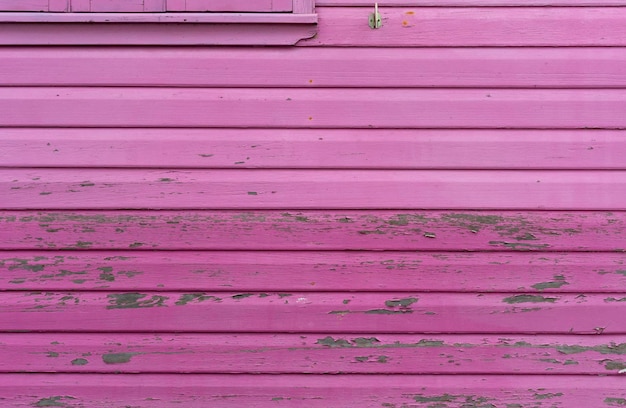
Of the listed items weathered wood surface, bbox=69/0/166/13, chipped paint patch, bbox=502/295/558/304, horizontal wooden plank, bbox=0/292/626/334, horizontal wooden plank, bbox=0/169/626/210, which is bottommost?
horizontal wooden plank, bbox=0/292/626/334

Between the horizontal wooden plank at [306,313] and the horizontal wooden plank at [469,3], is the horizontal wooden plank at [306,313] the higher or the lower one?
the lower one

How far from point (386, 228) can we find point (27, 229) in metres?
1.49

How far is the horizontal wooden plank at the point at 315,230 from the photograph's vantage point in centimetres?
179

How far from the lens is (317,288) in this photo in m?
1.80

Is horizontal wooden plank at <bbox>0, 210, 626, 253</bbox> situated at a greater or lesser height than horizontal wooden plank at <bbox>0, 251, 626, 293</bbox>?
greater

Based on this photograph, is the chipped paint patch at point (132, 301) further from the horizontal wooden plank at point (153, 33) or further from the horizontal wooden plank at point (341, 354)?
the horizontal wooden plank at point (153, 33)

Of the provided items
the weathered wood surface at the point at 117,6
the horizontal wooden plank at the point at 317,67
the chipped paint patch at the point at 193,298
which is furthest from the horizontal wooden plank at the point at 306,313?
the weathered wood surface at the point at 117,6

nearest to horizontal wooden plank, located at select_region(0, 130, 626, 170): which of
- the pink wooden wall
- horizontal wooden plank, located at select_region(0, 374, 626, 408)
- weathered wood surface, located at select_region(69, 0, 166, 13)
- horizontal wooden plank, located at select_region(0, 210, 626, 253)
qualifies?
the pink wooden wall

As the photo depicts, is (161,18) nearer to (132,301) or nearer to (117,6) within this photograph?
(117,6)

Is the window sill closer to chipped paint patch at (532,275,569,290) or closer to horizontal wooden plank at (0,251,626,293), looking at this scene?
horizontal wooden plank at (0,251,626,293)

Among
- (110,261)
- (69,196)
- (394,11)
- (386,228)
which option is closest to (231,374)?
(110,261)

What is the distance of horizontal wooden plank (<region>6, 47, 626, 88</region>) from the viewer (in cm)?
180

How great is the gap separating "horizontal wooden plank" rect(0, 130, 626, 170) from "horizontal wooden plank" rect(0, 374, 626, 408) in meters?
0.89

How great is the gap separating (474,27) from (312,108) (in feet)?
2.49
